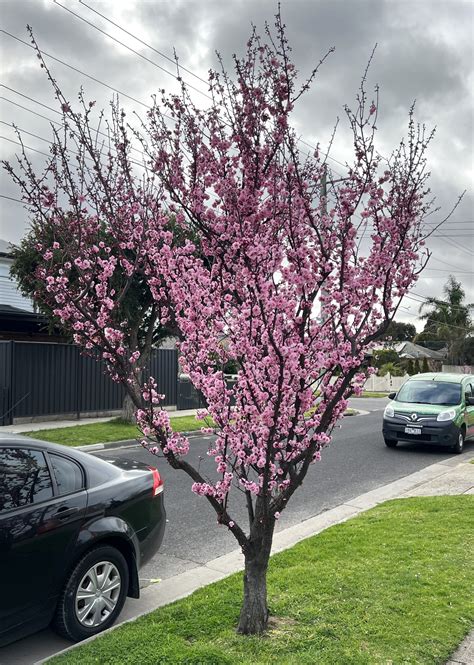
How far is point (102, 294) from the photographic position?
4.17 m

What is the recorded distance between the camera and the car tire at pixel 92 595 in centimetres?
399

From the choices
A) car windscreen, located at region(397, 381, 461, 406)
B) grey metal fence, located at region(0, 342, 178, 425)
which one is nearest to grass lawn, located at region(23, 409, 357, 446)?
grey metal fence, located at region(0, 342, 178, 425)

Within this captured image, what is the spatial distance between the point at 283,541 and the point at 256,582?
2.66 meters

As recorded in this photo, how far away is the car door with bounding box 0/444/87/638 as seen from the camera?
364 cm

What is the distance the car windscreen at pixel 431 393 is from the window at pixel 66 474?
10.5m

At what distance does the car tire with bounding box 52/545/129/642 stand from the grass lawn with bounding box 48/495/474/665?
31 centimetres

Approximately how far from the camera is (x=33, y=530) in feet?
12.5

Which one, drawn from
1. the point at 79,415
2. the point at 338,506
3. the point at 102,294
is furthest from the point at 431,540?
the point at 79,415

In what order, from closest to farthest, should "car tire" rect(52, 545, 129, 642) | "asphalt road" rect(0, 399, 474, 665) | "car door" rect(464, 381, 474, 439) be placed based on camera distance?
"car tire" rect(52, 545, 129, 642) < "asphalt road" rect(0, 399, 474, 665) < "car door" rect(464, 381, 474, 439)

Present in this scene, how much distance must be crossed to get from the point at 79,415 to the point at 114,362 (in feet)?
51.6

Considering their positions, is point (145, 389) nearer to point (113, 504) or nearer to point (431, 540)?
point (113, 504)

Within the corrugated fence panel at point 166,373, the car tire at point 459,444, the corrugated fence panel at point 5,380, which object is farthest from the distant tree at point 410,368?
the corrugated fence panel at point 5,380

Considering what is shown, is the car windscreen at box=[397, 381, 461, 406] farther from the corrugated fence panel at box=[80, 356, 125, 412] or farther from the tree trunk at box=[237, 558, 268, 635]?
the tree trunk at box=[237, 558, 268, 635]

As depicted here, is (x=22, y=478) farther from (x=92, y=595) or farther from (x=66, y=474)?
(x=92, y=595)
